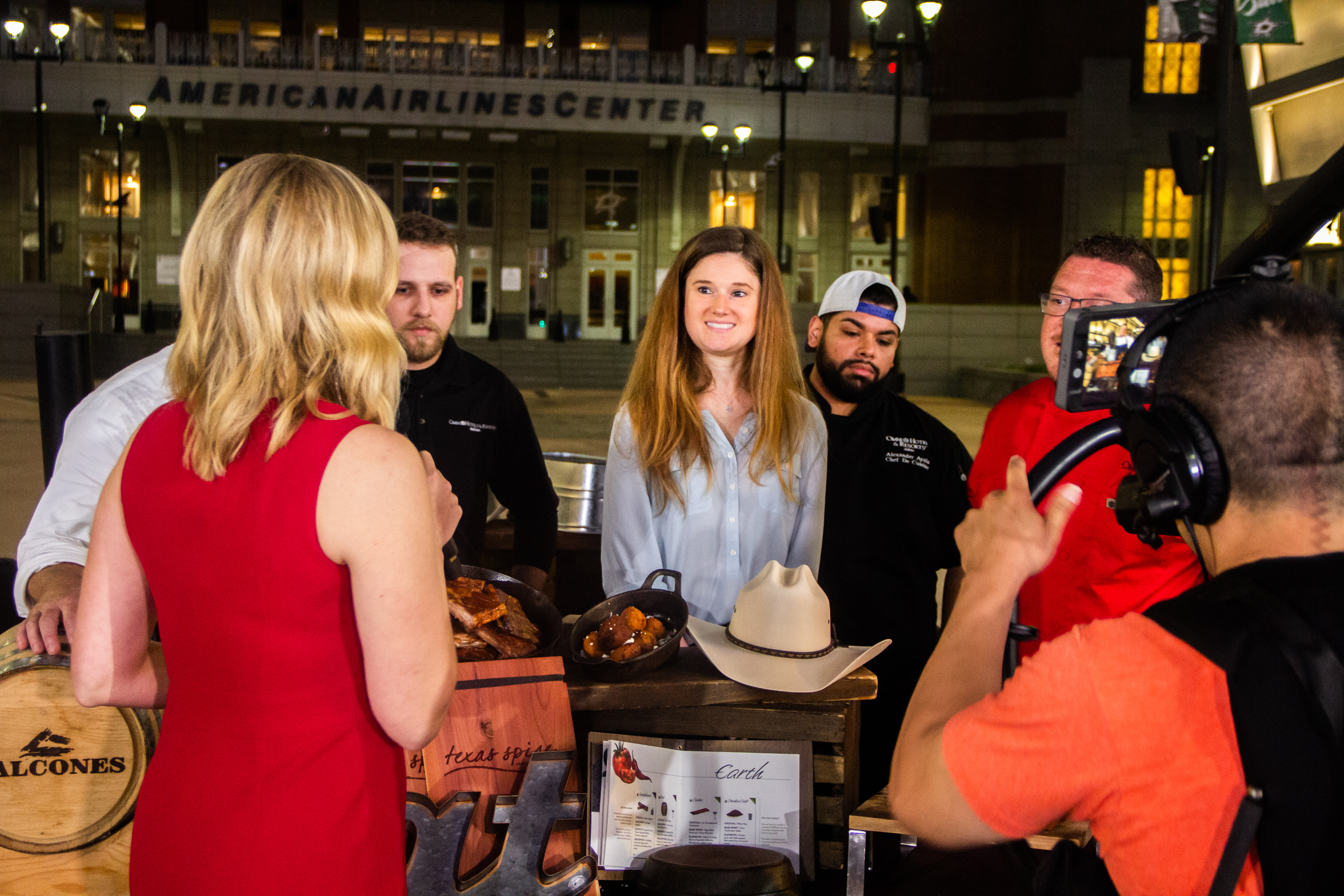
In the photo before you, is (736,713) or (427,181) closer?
(736,713)

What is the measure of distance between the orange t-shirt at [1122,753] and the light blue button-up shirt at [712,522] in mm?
1839

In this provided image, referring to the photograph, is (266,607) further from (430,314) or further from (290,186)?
(430,314)

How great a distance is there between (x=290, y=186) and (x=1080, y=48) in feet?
110

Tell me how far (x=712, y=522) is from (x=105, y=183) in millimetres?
34001

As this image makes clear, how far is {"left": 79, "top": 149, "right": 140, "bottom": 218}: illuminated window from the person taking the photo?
100ft

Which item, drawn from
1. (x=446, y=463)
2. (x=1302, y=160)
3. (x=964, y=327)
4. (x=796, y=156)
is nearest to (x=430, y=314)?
(x=446, y=463)

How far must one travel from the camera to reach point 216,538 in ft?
4.77

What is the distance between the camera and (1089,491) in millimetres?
2639

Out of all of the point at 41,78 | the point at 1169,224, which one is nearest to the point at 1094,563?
the point at 41,78

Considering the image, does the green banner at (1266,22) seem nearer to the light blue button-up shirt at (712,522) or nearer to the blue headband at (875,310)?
the blue headband at (875,310)

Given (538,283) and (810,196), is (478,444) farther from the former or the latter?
(810,196)

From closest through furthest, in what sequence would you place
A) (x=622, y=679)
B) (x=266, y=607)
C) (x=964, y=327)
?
(x=266, y=607), (x=622, y=679), (x=964, y=327)

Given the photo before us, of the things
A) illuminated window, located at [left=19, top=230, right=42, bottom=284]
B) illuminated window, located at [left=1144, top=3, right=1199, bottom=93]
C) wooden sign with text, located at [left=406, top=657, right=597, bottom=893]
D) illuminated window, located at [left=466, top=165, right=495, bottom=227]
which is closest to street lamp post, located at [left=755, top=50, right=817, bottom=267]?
illuminated window, located at [left=466, top=165, right=495, bottom=227]

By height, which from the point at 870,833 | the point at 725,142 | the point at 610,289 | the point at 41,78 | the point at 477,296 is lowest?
the point at 870,833
